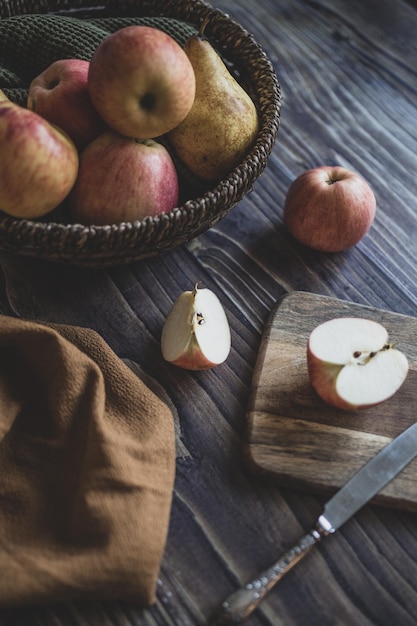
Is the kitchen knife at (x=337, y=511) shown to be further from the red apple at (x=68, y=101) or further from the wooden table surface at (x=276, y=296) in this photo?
the red apple at (x=68, y=101)

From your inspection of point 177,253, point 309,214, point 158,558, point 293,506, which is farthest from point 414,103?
point 158,558

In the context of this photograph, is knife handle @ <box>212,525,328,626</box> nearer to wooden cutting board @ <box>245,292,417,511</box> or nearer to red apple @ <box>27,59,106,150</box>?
wooden cutting board @ <box>245,292,417,511</box>

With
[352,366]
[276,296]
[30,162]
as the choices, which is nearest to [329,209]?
[276,296]

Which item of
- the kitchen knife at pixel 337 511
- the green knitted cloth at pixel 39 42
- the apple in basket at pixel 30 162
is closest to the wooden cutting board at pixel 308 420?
the kitchen knife at pixel 337 511

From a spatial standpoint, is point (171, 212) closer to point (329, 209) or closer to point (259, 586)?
point (329, 209)

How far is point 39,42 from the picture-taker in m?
0.78

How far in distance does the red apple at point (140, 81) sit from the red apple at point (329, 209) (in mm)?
192

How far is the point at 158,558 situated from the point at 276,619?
0.11 meters

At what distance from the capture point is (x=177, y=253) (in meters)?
0.79

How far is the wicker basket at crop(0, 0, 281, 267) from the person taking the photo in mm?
622

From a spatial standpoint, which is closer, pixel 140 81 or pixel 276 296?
pixel 140 81

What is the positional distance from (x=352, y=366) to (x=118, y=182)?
28 centimetres

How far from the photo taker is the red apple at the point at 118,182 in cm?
66

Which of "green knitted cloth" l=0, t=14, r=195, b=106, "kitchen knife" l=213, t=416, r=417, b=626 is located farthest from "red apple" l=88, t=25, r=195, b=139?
"kitchen knife" l=213, t=416, r=417, b=626
